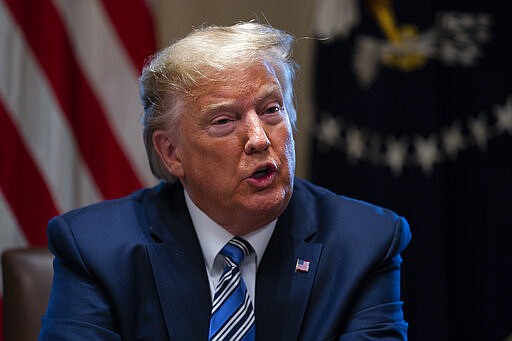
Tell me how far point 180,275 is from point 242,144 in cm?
40

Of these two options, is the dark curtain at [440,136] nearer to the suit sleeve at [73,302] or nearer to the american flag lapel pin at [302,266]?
the american flag lapel pin at [302,266]

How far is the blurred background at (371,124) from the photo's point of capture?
348cm

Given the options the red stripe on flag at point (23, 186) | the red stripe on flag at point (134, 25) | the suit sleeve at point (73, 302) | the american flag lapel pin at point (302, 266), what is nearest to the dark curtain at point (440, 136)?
the red stripe on flag at point (134, 25)

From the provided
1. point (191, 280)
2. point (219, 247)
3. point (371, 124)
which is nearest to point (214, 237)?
point (219, 247)

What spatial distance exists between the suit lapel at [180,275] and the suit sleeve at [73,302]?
15 centimetres

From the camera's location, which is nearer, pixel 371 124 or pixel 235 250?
pixel 235 250

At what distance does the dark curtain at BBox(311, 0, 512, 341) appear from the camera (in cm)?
346

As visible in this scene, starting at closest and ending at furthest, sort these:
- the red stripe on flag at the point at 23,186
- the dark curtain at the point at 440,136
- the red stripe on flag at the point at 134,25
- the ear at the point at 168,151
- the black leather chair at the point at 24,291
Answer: the ear at the point at 168,151, the black leather chair at the point at 24,291, the dark curtain at the point at 440,136, the red stripe on flag at the point at 23,186, the red stripe on flag at the point at 134,25

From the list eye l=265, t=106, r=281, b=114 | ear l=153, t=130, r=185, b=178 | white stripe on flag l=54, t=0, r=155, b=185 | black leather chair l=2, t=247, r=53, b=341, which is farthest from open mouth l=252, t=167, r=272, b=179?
white stripe on flag l=54, t=0, r=155, b=185

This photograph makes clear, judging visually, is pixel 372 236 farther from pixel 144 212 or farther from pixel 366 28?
pixel 366 28

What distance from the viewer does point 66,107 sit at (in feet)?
12.0

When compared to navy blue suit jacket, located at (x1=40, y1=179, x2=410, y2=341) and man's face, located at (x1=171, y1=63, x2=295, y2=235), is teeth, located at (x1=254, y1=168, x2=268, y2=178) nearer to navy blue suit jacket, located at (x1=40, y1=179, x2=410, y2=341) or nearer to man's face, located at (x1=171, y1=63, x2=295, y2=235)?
man's face, located at (x1=171, y1=63, x2=295, y2=235)

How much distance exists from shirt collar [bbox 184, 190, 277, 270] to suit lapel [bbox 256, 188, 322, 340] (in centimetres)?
2

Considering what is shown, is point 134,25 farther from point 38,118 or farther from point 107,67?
point 38,118
